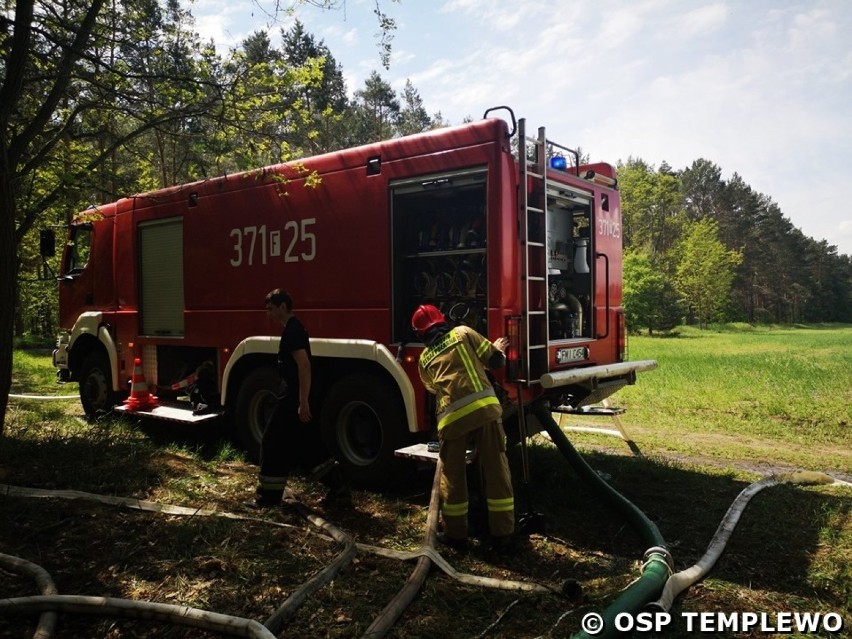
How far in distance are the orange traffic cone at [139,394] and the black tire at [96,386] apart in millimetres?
679

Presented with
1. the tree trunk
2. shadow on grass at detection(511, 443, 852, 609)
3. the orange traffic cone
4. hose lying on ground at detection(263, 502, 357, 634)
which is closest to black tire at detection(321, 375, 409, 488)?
hose lying on ground at detection(263, 502, 357, 634)

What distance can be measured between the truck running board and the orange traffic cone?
77 mm

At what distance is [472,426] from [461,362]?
448 mm

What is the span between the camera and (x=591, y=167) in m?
6.21

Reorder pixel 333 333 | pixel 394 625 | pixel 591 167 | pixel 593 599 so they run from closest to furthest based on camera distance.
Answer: pixel 394 625, pixel 593 599, pixel 333 333, pixel 591 167

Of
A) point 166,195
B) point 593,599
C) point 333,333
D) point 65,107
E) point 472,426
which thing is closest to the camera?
point 593,599

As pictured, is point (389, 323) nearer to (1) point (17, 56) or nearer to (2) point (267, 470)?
(2) point (267, 470)

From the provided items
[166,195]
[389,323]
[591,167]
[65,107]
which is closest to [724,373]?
[591,167]

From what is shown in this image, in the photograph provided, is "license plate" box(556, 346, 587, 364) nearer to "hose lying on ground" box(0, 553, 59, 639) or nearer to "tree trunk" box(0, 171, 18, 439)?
"hose lying on ground" box(0, 553, 59, 639)

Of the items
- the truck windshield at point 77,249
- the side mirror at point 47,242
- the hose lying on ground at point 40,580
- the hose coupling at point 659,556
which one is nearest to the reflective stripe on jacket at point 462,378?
the hose coupling at point 659,556

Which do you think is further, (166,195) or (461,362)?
(166,195)

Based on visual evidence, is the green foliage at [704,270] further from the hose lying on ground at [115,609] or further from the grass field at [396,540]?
the hose lying on ground at [115,609]

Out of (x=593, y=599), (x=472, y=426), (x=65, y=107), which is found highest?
(x=65, y=107)

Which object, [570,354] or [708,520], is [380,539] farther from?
[708,520]
